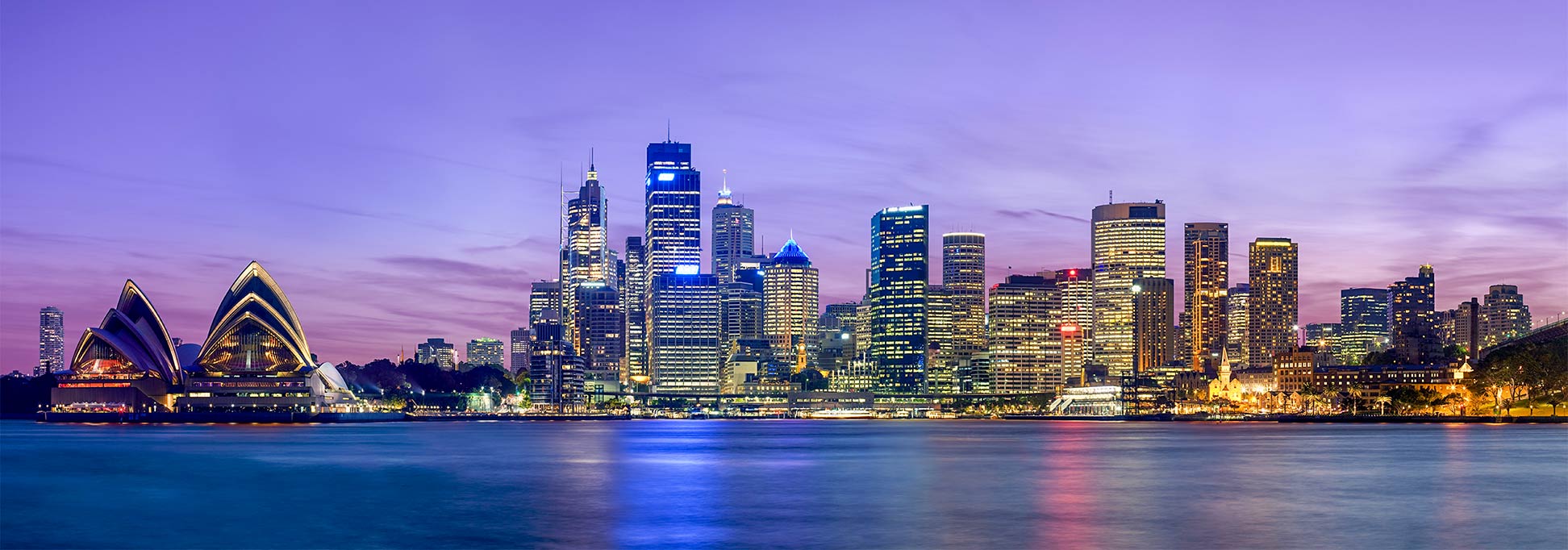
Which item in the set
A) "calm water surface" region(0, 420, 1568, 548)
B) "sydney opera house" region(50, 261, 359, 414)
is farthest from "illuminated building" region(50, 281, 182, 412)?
"calm water surface" region(0, 420, 1568, 548)

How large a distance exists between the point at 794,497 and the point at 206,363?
14107 centimetres

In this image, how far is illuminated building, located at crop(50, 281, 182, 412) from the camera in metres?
168

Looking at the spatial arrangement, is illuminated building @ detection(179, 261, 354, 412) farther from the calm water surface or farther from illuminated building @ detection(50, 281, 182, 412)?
the calm water surface

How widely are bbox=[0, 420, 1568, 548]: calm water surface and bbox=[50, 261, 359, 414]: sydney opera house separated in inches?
2599

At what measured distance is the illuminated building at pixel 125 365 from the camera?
168500 millimetres

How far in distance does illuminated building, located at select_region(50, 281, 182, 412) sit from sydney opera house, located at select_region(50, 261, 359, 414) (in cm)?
10

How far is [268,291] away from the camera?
168 m

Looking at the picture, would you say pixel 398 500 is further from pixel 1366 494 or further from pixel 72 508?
pixel 1366 494

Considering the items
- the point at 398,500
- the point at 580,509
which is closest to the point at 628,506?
the point at 580,509

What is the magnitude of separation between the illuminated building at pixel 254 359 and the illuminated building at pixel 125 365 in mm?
3683

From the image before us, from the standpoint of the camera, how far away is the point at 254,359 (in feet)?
585

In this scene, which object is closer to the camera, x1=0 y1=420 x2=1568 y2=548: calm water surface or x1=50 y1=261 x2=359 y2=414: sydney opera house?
x1=0 y1=420 x2=1568 y2=548: calm water surface

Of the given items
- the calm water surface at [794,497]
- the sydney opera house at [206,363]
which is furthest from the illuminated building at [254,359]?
the calm water surface at [794,497]

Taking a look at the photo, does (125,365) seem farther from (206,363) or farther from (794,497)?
(794,497)
